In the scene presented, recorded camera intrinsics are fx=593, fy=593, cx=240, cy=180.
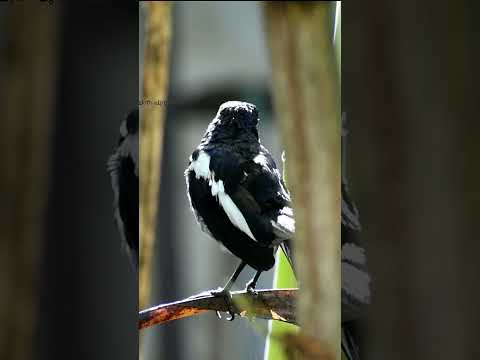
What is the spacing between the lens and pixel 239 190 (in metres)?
1.41

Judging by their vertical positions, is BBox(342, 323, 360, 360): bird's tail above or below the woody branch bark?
below

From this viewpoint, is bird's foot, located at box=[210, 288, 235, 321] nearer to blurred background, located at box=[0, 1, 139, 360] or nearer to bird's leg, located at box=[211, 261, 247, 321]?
bird's leg, located at box=[211, 261, 247, 321]

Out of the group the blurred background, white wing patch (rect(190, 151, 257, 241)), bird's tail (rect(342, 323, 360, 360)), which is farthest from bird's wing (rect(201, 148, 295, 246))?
the blurred background

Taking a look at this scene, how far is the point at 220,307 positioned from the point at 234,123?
1.45 feet

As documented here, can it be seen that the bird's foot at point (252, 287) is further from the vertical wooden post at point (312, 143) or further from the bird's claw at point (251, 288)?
the vertical wooden post at point (312, 143)

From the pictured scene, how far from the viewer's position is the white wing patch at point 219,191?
→ 4.58 feet

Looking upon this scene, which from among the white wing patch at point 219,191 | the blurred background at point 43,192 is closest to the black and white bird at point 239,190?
the white wing patch at point 219,191

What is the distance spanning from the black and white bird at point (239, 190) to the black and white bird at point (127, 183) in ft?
0.43

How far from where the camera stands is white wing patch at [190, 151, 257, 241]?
140cm

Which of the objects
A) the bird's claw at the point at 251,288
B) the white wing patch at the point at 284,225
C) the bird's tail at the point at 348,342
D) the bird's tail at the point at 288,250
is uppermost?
the white wing patch at the point at 284,225

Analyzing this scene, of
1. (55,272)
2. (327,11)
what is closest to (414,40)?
(55,272)

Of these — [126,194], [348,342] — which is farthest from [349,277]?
[126,194]

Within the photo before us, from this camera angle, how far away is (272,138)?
139 cm

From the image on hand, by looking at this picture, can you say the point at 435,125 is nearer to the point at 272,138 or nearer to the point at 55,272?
the point at 55,272
